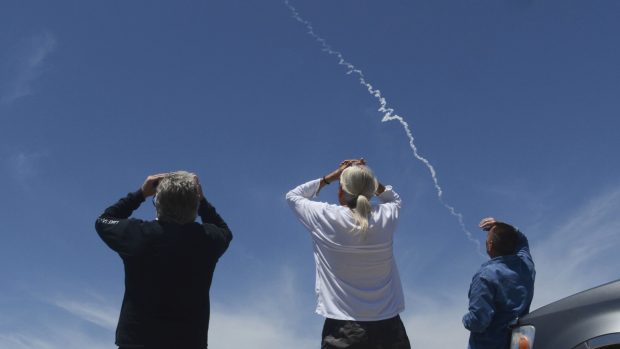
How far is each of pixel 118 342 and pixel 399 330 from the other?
7.44 ft

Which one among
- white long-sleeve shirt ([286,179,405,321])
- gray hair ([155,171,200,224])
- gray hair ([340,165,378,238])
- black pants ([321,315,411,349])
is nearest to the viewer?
gray hair ([155,171,200,224])

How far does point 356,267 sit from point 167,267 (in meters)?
1.61

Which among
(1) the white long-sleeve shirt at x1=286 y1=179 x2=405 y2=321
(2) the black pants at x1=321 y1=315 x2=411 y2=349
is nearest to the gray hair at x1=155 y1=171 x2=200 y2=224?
(1) the white long-sleeve shirt at x1=286 y1=179 x2=405 y2=321

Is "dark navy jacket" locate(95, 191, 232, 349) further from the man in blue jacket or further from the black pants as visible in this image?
the man in blue jacket

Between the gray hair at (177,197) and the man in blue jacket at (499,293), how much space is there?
9.41 ft

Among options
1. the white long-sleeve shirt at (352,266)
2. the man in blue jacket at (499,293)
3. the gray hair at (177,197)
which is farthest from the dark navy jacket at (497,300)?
the gray hair at (177,197)

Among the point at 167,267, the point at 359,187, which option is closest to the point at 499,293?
the point at 359,187

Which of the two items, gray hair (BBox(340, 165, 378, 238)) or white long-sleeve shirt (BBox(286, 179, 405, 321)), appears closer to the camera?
white long-sleeve shirt (BBox(286, 179, 405, 321))

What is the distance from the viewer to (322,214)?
5.80 m

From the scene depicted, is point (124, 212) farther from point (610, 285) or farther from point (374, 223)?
point (610, 285)

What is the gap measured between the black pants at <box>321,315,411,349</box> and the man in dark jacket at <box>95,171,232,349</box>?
1045mm

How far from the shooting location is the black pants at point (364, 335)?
542 centimetres

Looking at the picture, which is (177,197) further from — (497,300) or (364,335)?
(497,300)

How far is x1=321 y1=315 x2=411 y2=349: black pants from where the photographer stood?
5.42 m
